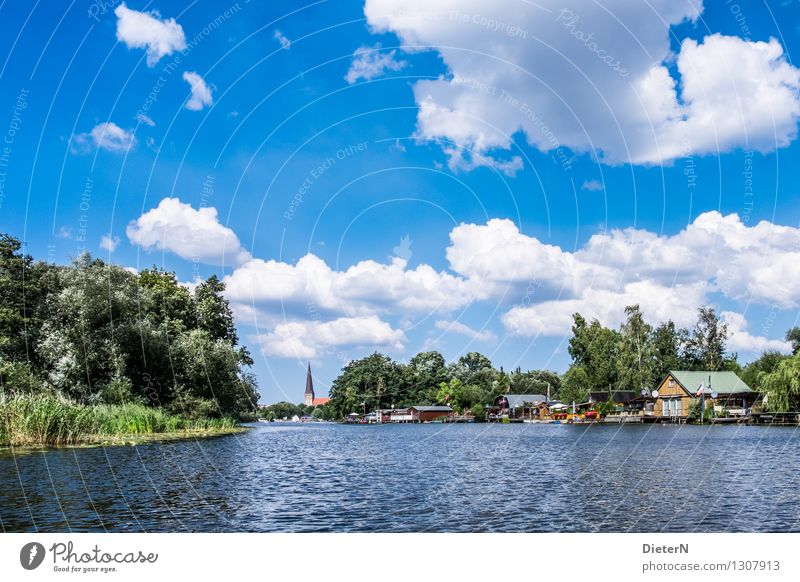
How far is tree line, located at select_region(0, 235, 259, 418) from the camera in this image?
50.9 m

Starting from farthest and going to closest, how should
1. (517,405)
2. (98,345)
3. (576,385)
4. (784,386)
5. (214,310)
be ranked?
1. (517,405)
2. (576,385)
3. (214,310)
4. (784,386)
5. (98,345)

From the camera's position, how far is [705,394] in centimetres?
10556

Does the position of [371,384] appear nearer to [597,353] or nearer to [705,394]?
[597,353]

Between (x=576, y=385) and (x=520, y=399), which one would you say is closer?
(x=576, y=385)

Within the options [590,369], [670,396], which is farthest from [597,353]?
[670,396]

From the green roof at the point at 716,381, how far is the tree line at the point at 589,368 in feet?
5.95

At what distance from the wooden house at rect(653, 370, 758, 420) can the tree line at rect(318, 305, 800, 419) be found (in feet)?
8.85

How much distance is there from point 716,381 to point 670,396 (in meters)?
7.95

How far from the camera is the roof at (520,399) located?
16584cm

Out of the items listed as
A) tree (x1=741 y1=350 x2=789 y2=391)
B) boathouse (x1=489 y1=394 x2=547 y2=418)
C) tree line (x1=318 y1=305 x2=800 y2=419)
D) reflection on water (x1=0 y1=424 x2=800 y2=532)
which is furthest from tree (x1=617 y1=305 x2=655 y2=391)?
reflection on water (x1=0 y1=424 x2=800 y2=532)

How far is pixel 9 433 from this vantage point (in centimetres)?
3581

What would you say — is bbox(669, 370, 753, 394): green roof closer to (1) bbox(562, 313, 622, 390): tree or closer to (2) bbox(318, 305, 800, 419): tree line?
(2) bbox(318, 305, 800, 419): tree line
